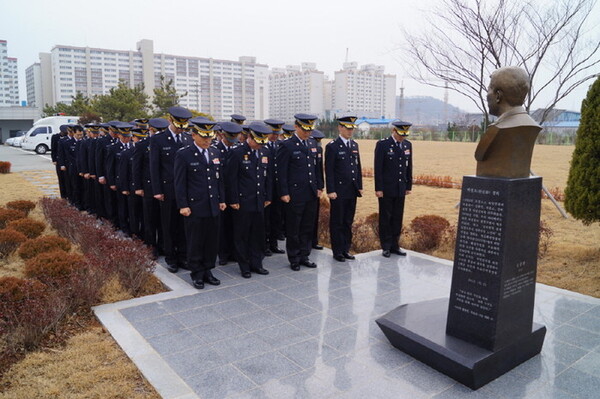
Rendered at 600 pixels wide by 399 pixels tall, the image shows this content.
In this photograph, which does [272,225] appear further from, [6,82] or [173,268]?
[6,82]

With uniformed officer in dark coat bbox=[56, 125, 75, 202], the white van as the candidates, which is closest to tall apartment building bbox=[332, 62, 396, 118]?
the white van

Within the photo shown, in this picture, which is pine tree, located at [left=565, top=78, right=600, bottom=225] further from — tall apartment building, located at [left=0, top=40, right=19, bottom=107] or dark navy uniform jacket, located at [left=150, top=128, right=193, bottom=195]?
tall apartment building, located at [left=0, top=40, right=19, bottom=107]

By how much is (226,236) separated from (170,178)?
1073 mm

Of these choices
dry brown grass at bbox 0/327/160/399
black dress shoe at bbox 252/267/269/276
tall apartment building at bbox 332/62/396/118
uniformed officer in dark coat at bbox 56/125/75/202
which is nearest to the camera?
dry brown grass at bbox 0/327/160/399

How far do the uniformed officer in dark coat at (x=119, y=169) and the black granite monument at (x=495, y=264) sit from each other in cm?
549

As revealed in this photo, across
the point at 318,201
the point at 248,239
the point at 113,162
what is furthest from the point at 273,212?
the point at 113,162

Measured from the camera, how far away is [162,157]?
591cm

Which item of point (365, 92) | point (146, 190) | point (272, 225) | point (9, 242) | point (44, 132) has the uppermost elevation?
point (365, 92)

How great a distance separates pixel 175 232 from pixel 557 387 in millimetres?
4520

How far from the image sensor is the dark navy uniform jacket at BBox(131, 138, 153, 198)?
648 centimetres

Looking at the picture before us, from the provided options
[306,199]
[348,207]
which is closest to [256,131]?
[306,199]

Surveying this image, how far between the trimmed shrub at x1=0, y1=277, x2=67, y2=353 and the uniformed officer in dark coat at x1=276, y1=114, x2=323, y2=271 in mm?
2749

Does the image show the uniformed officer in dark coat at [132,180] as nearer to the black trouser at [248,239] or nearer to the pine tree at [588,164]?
the black trouser at [248,239]

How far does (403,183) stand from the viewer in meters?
6.39
